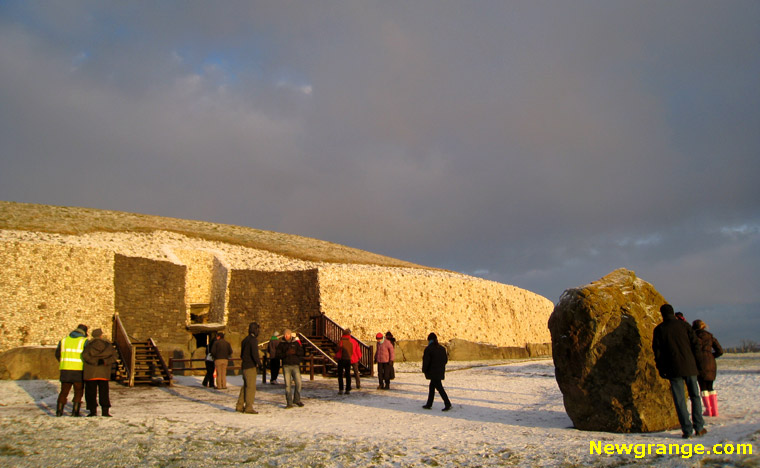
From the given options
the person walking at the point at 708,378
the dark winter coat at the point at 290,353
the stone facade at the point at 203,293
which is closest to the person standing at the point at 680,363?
the person walking at the point at 708,378

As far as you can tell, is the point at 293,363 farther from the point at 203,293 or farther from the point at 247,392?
the point at 203,293

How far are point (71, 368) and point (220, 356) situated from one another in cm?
495

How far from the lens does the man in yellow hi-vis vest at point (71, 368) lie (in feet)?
29.8

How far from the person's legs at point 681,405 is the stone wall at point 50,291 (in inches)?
961

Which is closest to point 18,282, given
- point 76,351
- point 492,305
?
point 76,351

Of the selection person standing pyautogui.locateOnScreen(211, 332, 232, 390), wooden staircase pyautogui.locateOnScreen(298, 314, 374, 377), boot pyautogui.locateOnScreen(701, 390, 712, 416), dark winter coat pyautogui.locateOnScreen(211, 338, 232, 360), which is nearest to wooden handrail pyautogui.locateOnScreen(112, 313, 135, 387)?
person standing pyautogui.locateOnScreen(211, 332, 232, 390)

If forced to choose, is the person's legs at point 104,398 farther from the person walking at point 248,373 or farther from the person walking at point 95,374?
the person walking at point 248,373

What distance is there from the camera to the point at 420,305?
3341cm

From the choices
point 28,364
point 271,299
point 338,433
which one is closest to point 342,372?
point 338,433

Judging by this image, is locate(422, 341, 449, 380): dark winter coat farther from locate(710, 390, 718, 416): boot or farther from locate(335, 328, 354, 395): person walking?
locate(710, 390, 718, 416): boot

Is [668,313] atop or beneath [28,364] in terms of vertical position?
atop

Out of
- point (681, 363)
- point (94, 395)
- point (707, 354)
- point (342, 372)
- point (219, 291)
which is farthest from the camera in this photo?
point (219, 291)

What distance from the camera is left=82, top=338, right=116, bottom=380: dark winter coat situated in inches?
362

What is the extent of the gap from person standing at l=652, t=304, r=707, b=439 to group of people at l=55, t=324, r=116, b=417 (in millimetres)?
9223
